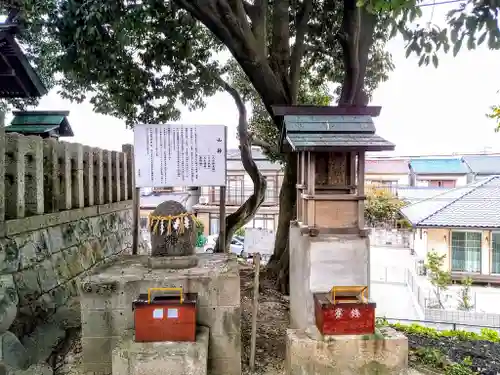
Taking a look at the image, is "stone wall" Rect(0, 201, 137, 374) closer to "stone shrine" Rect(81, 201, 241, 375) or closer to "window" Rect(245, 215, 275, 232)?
"stone shrine" Rect(81, 201, 241, 375)

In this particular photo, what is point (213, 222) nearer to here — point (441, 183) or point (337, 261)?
point (441, 183)

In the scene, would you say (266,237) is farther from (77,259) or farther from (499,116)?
(499,116)

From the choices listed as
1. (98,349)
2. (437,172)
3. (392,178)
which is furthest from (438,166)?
(98,349)

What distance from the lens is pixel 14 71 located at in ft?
23.1

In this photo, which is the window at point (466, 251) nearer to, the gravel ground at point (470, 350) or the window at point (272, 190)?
the gravel ground at point (470, 350)

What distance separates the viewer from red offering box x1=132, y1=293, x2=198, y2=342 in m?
4.19

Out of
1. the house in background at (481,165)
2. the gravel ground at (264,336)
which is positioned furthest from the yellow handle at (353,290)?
the house in background at (481,165)

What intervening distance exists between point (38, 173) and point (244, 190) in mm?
17398

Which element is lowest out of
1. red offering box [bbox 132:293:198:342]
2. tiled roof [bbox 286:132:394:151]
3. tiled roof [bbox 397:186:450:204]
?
→ red offering box [bbox 132:293:198:342]

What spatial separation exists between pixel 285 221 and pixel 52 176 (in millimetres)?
4730

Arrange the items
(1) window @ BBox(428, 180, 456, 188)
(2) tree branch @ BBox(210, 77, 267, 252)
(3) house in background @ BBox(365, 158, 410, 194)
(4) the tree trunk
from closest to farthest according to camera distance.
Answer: (4) the tree trunk < (2) tree branch @ BBox(210, 77, 267, 252) < (1) window @ BBox(428, 180, 456, 188) < (3) house in background @ BBox(365, 158, 410, 194)

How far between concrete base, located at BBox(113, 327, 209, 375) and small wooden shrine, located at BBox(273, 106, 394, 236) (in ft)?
7.20

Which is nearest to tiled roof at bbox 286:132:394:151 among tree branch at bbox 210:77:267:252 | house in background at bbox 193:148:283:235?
tree branch at bbox 210:77:267:252

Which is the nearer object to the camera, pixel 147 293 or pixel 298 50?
pixel 147 293
